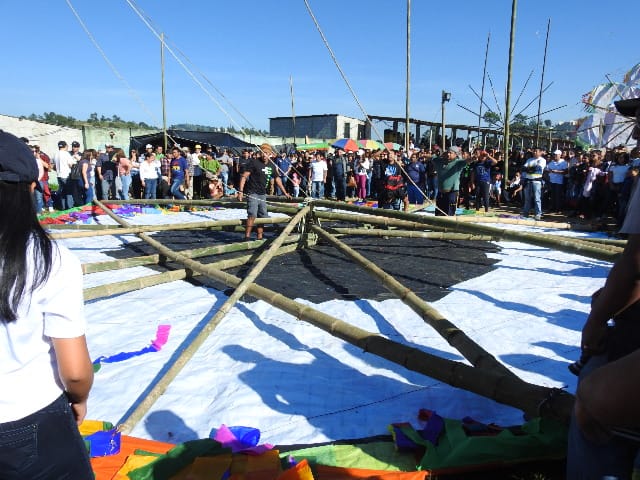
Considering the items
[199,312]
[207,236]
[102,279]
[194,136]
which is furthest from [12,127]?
[199,312]

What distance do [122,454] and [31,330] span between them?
145 cm

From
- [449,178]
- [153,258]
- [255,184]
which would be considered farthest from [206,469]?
[449,178]

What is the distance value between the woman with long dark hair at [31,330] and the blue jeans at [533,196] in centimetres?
1104

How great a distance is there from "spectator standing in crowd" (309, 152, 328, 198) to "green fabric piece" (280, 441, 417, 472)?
1286cm

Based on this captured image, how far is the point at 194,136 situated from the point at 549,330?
67.8 feet

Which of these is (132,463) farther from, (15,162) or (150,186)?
(150,186)

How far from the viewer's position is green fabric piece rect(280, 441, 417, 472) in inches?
92.7

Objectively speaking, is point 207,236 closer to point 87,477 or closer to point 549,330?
point 549,330

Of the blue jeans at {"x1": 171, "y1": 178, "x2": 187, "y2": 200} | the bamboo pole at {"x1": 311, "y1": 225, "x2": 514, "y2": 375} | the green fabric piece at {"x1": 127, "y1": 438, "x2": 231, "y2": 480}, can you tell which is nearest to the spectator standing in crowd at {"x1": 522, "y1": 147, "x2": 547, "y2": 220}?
the bamboo pole at {"x1": 311, "y1": 225, "x2": 514, "y2": 375}

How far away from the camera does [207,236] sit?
8.29m

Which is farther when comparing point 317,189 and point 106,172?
point 317,189

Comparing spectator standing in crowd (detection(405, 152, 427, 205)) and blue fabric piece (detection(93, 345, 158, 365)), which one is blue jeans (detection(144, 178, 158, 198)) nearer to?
spectator standing in crowd (detection(405, 152, 427, 205))

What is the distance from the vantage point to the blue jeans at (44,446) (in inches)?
50.1

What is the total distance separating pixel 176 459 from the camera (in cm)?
231
